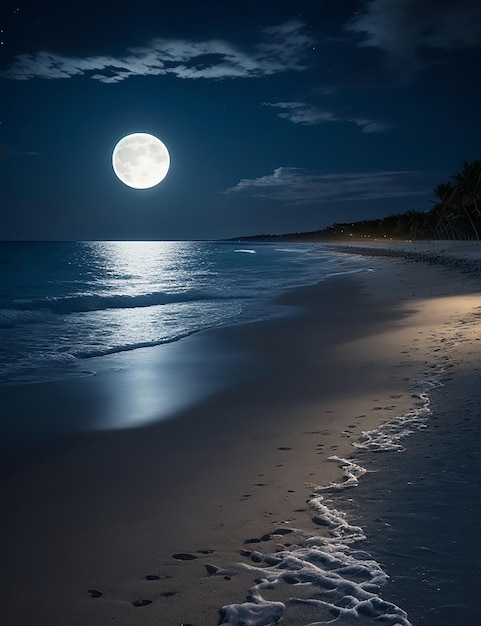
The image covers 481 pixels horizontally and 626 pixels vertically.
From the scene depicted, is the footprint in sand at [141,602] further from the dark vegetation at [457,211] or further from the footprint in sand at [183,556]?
the dark vegetation at [457,211]

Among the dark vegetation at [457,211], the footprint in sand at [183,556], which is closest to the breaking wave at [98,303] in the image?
the footprint in sand at [183,556]

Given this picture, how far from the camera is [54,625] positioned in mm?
2871

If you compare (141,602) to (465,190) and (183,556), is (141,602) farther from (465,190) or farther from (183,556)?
(465,190)

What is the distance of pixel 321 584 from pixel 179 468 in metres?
2.30

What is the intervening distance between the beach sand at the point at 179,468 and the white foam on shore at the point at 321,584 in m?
0.11

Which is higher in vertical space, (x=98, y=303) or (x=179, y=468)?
(x=98, y=303)

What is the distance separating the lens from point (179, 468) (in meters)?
5.15

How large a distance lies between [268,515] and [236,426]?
7.78ft

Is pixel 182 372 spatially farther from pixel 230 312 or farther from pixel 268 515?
pixel 230 312

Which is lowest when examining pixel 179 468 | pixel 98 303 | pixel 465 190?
pixel 179 468

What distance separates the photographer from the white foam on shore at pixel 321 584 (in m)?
2.79

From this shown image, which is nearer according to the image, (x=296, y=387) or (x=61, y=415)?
(x=61, y=415)

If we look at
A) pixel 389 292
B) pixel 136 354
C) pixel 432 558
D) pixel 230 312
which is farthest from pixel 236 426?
pixel 389 292

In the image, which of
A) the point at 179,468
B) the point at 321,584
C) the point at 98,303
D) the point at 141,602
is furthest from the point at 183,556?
the point at 98,303
